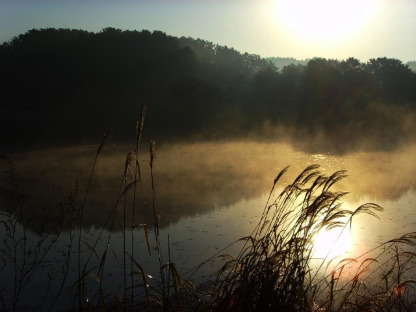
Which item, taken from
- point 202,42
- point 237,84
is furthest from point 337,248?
point 202,42

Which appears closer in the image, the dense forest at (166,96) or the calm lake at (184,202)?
the calm lake at (184,202)

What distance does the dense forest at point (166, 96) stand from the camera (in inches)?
1238

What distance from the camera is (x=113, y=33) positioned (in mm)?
36094

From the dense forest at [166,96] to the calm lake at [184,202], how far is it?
345 inches

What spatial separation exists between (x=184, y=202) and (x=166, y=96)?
22774 mm

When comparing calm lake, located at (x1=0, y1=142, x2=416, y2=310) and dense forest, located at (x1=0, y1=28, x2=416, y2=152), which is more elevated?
dense forest, located at (x1=0, y1=28, x2=416, y2=152)

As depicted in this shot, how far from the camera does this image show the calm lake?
6254 millimetres

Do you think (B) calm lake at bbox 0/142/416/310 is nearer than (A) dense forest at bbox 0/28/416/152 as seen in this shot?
Yes

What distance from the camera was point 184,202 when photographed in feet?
36.3

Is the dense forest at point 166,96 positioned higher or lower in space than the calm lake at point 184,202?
higher

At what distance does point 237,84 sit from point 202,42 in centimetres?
2017

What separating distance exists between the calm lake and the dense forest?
8.76 metres

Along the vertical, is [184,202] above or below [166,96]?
below

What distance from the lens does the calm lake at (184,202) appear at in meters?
6.25
